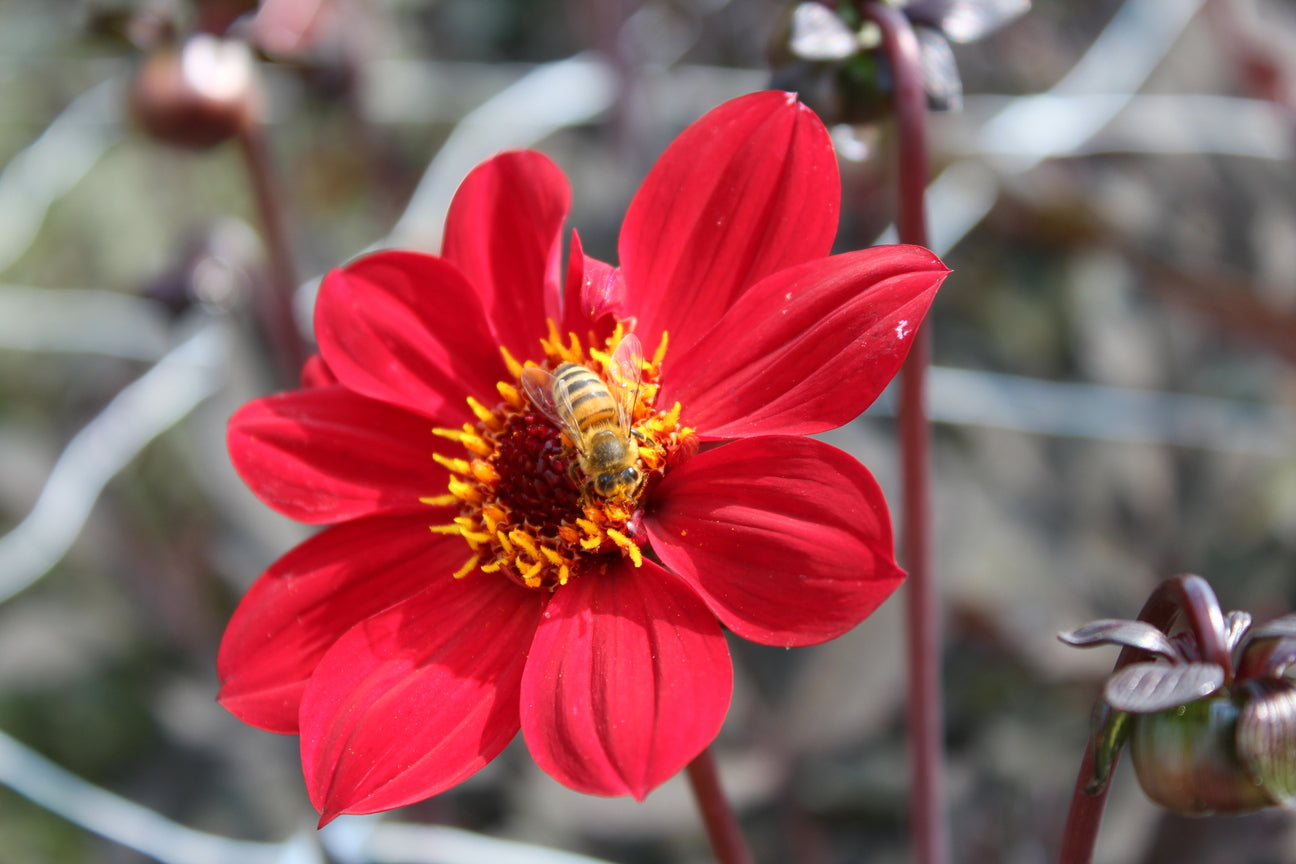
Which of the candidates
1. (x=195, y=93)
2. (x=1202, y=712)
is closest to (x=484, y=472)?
(x=1202, y=712)

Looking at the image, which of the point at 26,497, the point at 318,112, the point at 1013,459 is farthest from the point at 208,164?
the point at 1013,459

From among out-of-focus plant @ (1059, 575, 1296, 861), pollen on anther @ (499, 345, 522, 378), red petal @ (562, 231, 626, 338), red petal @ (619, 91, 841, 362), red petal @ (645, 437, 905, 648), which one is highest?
red petal @ (619, 91, 841, 362)

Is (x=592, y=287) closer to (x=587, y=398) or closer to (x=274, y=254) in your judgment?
(x=587, y=398)

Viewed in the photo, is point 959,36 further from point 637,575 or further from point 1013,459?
point 1013,459

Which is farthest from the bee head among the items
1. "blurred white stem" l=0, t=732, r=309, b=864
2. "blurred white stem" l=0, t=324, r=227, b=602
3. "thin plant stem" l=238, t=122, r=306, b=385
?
"blurred white stem" l=0, t=324, r=227, b=602

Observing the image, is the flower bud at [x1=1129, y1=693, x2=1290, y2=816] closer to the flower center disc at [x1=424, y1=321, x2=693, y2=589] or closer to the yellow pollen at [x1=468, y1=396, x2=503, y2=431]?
the flower center disc at [x1=424, y1=321, x2=693, y2=589]

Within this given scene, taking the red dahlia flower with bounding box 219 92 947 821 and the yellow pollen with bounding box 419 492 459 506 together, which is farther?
the yellow pollen with bounding box 419 492 459 506

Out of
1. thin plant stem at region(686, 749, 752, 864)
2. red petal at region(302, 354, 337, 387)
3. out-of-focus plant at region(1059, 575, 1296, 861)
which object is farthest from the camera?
red petal at region(302, 354, 337, 387)
